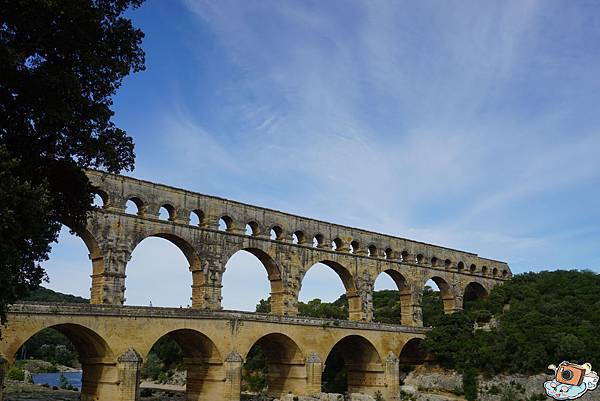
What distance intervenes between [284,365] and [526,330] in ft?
54.0

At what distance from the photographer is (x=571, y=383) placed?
1761 cm

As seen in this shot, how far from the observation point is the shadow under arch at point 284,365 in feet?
112

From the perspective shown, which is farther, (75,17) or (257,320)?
(257,320)

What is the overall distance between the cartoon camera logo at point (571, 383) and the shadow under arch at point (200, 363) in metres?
17.3

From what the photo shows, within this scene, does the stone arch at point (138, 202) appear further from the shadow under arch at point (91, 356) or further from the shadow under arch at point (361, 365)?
the shadow under arch at point (361, 365)

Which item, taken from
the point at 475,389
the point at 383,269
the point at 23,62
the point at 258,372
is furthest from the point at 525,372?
the point at 23,62

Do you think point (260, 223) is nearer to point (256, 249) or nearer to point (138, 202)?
point (256, 249)

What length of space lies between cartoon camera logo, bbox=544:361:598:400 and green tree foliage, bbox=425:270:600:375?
20.0 m

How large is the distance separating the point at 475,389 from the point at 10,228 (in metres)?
33.1

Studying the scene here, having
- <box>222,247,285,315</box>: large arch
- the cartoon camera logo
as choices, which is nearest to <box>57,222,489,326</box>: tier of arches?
<box>222,247,285,315</box>: large arch

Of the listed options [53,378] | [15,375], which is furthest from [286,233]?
[53,378]

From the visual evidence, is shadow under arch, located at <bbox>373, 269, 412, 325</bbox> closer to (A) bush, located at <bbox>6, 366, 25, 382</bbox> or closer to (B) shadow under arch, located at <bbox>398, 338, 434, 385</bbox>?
(B) shadow under arch, located at <bbox>398, 338, 434, 385</bbox>

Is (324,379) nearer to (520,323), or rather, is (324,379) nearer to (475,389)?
(475,389)

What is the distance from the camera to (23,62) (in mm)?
13547
